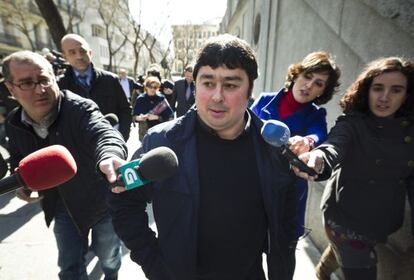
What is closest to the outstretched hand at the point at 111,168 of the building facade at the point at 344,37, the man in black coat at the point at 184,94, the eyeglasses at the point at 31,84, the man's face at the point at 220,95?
the man's face at the point at 220,95

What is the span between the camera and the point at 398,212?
6.74ft

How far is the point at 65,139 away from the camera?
1986 millimetres

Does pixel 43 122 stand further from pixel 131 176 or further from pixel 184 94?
pixel 184 94

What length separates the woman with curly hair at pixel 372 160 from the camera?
6.40ft

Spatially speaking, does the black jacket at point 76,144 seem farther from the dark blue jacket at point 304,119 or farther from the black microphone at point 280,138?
the dark blue jacket at point 304,119

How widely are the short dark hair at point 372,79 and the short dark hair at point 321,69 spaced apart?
351 millimetres

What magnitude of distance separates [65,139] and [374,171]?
2.27 meters

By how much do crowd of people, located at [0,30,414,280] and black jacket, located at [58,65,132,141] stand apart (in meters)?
1.17

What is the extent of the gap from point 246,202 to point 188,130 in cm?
52

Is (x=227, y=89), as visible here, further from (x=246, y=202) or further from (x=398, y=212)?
(x=398, y=212)

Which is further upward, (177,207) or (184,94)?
(184,94)

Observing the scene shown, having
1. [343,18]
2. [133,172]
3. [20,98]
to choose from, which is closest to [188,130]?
[133,172]

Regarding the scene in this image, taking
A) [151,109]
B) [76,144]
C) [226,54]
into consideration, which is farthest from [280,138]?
[151,109]

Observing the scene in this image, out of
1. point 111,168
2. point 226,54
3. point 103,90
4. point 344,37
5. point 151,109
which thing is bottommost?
point 151,109
